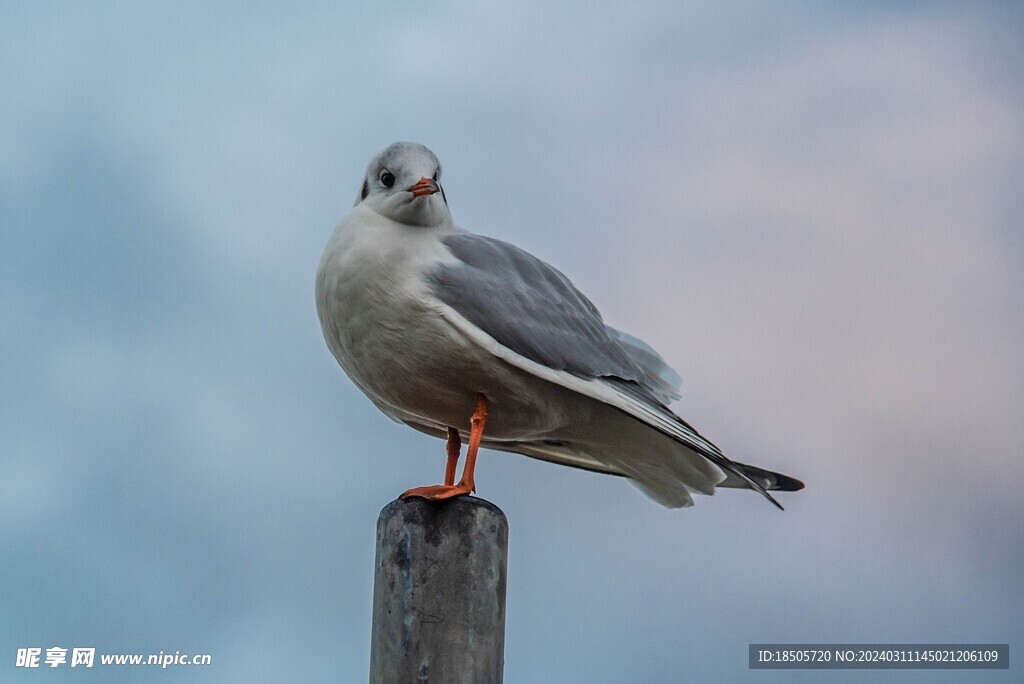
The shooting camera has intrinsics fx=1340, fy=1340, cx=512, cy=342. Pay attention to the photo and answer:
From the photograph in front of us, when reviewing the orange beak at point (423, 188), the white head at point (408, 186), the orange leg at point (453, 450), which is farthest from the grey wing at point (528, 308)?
the orange leg at point (453, 450)

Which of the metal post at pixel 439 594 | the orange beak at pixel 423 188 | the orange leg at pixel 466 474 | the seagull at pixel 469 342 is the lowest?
the metal post at pixel 439 594

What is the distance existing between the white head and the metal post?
57.8 inches

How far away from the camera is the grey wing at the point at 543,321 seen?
6402 mm

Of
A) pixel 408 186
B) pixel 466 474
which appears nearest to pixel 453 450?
pixel 466 474

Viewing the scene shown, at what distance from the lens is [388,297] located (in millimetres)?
6277

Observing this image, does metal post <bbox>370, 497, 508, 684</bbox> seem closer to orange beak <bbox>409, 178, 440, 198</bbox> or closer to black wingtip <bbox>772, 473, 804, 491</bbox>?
orange beak <bbox>409, 178, 440, 198</bbox>

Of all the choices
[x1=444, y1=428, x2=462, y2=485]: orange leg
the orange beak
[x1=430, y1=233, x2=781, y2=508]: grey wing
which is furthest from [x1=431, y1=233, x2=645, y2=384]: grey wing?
[x1=444, y1=428, x2=462, y2=485]: orange leg

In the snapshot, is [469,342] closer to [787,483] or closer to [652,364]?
[652,364]

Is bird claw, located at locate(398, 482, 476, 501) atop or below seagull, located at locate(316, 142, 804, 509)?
below

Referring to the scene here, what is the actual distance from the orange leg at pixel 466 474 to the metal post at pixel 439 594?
39mm

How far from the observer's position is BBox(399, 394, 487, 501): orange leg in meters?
5.91

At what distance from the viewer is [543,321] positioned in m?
6.60

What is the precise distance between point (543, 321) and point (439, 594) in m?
1.58

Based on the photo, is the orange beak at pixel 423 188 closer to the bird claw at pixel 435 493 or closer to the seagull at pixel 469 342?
the seagull at pixel 469 342
